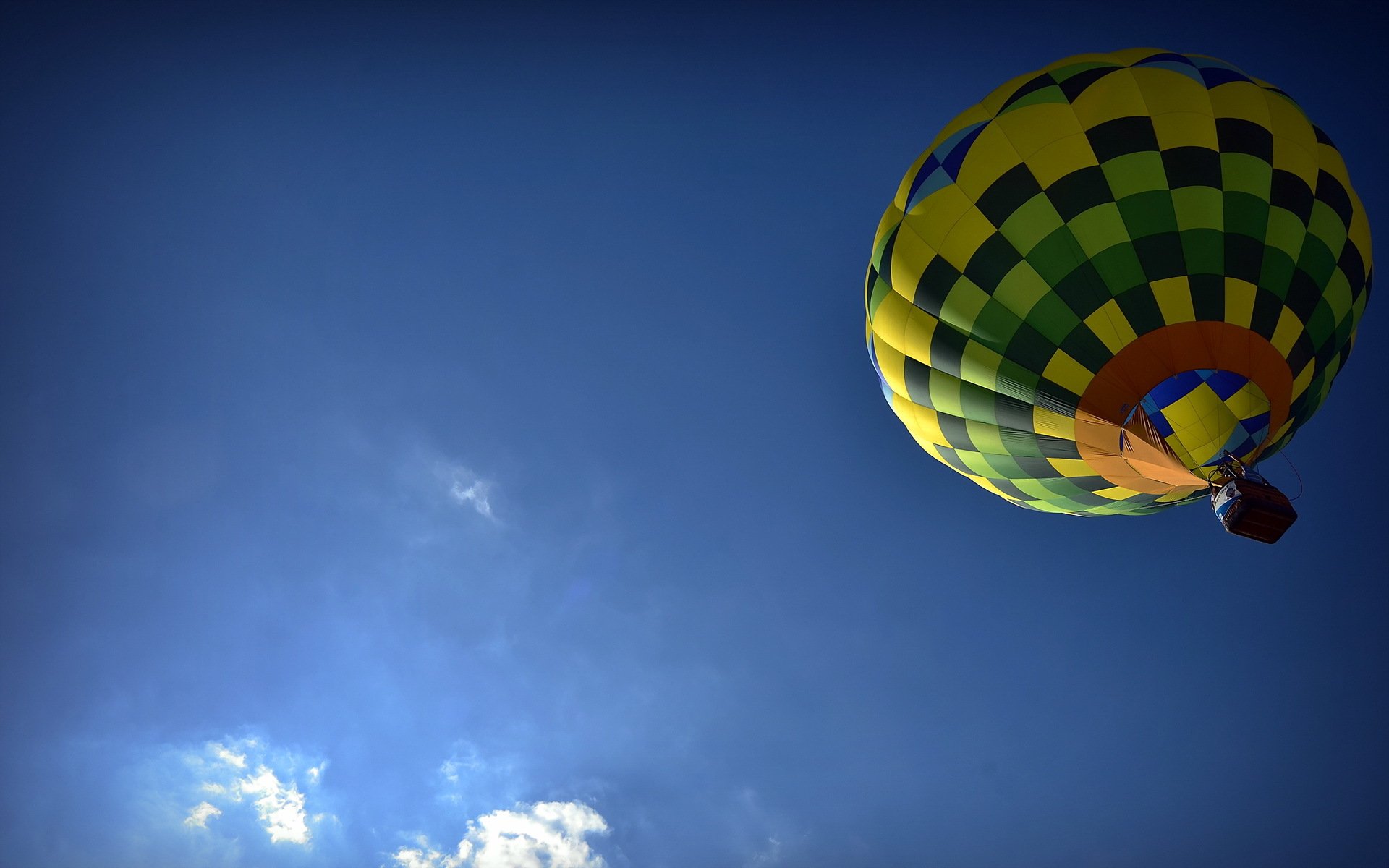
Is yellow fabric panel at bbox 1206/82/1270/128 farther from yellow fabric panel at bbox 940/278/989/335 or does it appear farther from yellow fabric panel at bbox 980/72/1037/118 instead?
yellow fabric panel at bbox 940/278/989/335

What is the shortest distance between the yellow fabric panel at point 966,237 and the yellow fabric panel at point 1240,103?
1.81m

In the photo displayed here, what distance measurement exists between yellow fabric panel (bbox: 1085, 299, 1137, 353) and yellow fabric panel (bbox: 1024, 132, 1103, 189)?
986 millimetres

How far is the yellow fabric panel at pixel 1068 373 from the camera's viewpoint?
17.2 feet

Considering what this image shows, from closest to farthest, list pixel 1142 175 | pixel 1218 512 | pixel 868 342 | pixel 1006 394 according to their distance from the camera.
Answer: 1. pixel 1218 512
2. pixel 1142 175
3. pixel 1006 394
4. pixel 868 342

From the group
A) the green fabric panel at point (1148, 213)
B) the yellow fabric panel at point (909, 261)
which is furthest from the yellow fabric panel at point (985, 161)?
the green fabric panel at point (1148, 213)

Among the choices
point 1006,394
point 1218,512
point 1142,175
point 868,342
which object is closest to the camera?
point 1218,512

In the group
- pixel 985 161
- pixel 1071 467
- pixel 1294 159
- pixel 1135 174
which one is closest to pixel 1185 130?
pixel 1135 174

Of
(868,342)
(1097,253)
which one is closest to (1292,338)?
(1097,253)

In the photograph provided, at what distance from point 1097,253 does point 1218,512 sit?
1.92 metres

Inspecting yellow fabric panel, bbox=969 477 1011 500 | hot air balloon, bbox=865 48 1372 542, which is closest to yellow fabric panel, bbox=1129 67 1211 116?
hot air balloon, bbox=865 48 1372 542

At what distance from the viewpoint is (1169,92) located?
543cm

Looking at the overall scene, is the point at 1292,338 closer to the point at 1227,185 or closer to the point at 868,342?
the point at 1227,185

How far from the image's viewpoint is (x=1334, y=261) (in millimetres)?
5434

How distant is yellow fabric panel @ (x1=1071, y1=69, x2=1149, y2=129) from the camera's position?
A: 212 inches
